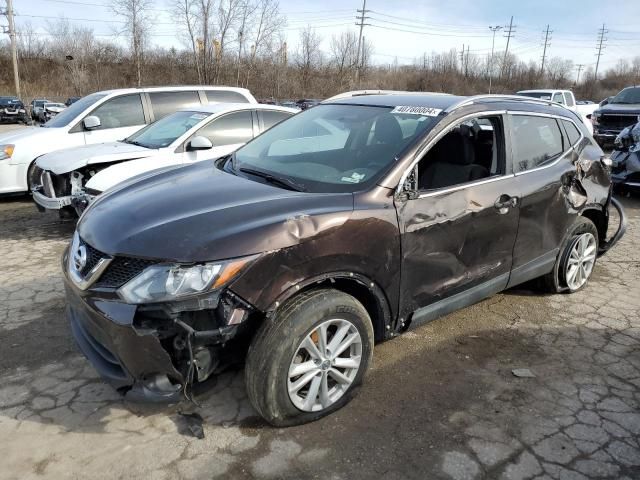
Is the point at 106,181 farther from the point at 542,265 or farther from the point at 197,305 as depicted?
the point at 542,265

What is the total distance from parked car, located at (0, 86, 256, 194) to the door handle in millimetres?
6165

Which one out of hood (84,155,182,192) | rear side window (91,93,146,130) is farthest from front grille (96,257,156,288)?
rear side window (91,93,146,130)

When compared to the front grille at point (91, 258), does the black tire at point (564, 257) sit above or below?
below

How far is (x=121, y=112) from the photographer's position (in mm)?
8117

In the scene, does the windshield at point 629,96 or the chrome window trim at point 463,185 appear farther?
the windshield at point 629,96

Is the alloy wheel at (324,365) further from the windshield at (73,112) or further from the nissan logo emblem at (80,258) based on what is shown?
the windshield at (73,112)

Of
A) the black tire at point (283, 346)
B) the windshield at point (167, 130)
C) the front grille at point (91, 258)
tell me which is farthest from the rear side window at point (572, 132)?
the windshield at point (167, 130)

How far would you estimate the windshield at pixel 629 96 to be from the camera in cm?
1587

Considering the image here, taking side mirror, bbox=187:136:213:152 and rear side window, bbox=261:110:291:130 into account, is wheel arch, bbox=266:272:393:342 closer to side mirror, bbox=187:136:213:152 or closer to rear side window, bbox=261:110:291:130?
side mirror, bbox=187:136:213:152

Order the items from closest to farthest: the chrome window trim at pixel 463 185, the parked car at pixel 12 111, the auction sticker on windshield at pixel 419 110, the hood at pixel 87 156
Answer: the chrome window trim at pixel 463 185 < the auction sticker on windshield at pixel 419 110 < the hood at pixel 87 156 < the parked car at pixel 12 111

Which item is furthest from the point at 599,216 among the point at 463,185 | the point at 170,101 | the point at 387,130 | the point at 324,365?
the point at 170,101

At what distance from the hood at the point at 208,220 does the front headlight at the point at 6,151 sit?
567 centimetres

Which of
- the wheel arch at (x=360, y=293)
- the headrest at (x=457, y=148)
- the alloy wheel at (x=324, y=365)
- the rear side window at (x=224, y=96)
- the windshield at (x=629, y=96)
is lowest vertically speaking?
the alloy wheel at (x=324, y=365)

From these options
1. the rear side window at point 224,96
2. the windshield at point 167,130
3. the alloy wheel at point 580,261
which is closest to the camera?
the alloy wheel at point 580,261
